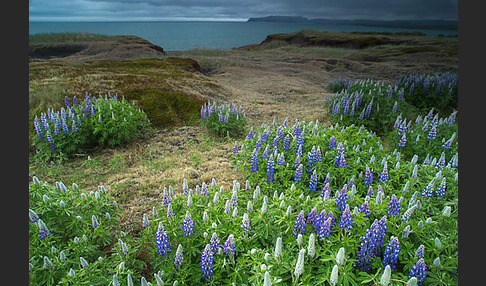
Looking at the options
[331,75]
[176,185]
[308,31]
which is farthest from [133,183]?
[308,31]

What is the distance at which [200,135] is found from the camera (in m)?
7.70

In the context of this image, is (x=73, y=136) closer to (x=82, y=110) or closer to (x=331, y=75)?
(x=82, y=110)

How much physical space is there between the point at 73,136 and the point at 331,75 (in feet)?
59.5

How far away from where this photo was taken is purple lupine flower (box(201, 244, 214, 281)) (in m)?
2.45

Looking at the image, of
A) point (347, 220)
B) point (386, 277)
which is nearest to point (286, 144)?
point (347, 220)

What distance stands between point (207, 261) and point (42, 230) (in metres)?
1.61

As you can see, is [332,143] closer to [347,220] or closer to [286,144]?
[286,144]

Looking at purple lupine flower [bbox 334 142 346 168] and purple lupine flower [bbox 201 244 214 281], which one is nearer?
purple lupine flower [bbox 201 244 214 281]

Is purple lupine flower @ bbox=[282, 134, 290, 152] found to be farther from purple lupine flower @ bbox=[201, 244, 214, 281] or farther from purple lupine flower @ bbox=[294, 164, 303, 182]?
purple lupine flower @ bbox=[201, 244, 214, 281]

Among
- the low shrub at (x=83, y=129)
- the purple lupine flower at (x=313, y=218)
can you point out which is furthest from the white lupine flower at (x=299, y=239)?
the low shrub at (x=83, y=129)

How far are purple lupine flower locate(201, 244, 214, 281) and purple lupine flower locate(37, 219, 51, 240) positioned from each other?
1.55 m

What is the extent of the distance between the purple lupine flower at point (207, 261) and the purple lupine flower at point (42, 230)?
60.8 inches

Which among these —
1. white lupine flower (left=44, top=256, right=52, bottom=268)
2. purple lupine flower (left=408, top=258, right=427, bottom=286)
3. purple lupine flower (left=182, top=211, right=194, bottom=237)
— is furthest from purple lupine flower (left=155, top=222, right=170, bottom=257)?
purple lupine flower (left=408, top=258, right=427, bottom=286)

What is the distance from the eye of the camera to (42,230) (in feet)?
9.17
